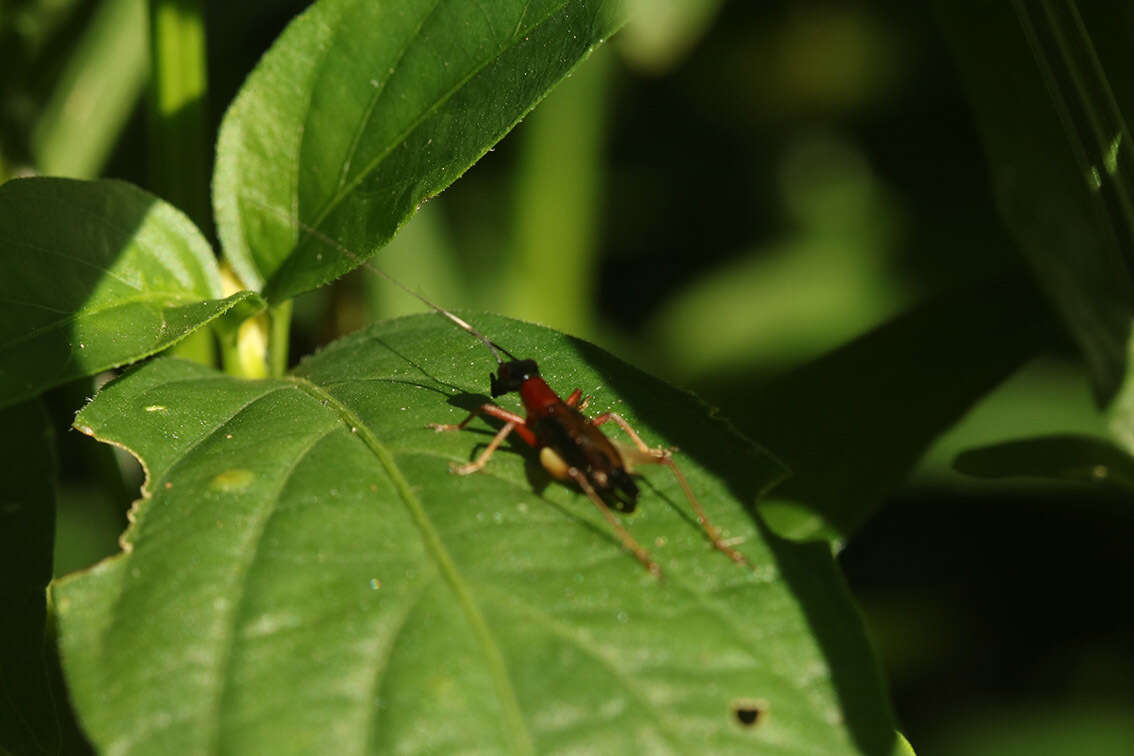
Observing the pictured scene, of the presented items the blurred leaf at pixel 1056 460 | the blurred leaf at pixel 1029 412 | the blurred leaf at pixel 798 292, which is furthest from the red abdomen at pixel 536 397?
the blurred leaf at pixel 798 292

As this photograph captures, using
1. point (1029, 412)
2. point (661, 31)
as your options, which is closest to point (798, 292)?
point (1029, 412)

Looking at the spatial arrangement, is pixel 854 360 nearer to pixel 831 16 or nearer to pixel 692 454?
pixel 692 454

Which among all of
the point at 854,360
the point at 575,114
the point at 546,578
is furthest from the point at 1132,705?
the point at 546,578

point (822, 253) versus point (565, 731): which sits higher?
point (565, 731)

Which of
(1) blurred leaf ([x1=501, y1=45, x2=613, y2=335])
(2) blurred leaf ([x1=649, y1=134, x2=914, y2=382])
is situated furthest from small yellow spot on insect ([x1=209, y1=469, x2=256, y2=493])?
(2) blurred leaf ([x1=649, y1=134, x2=914, y2=382])

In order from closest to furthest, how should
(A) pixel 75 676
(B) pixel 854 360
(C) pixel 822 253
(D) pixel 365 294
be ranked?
(A) pixel 75 676 < (B) pixel 854 360 < (D) pixel 365 294 < (C) pixel 822 253

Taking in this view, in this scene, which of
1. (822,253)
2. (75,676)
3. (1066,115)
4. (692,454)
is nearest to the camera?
(75,676)

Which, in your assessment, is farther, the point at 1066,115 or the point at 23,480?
the point at 23,480

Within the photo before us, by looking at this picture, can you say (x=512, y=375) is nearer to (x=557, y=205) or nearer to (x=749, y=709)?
(x=749, y=709)
